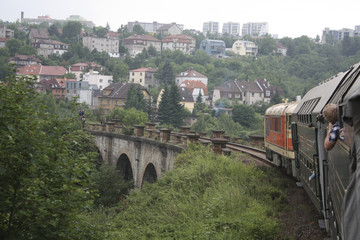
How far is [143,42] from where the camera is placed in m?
199

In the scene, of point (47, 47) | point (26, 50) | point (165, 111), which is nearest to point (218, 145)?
point (165, 111)

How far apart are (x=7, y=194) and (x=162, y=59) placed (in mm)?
171011

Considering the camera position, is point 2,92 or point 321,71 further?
point 321,71

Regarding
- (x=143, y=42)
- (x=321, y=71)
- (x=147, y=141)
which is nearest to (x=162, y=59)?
(x=143, y=42)

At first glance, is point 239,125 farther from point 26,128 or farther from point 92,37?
point 92,37

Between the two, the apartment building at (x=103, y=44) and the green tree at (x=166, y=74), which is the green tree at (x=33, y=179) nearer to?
the green tree at (x=166, y=74)

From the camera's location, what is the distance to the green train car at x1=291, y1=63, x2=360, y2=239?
4966mm

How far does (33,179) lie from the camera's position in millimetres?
9219

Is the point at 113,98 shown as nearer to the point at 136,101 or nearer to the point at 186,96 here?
the point at 136,101

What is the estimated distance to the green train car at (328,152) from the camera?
16.3 ft

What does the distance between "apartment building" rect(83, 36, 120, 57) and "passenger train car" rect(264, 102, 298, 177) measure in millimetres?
170746

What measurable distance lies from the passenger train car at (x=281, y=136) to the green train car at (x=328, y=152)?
1599 millimetres

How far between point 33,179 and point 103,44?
18809cm

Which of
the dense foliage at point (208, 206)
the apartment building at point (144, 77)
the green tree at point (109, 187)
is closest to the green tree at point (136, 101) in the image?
the green tree at point (109, 187)
